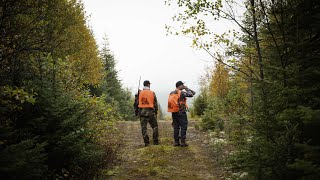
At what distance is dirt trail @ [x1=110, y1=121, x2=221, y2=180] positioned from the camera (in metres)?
7.29

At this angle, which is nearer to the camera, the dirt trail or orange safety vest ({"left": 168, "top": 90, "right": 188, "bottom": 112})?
the dirt trail

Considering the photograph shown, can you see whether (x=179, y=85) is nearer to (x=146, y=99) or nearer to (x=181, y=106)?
(x=181, y=106)

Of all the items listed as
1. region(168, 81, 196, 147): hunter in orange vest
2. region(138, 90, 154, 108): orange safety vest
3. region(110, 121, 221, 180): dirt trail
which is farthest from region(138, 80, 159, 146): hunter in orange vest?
region(110, 121, 221, 180): dirt trail

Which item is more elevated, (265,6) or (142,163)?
(265,6)

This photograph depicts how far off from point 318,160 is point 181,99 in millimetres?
7296

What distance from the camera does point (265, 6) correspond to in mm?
5637

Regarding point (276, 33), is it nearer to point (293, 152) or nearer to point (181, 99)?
point (293, 152)

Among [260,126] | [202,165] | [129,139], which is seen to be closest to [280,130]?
[260,126]

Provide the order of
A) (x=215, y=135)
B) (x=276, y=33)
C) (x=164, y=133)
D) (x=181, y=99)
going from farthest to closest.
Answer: (x=164, y=133)
(x=215, y=135)
(x=181, y=99)
(x=276, y=33)

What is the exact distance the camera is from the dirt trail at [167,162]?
23.9 ft

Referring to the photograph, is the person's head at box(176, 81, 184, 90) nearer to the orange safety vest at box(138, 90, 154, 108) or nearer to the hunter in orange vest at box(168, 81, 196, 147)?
the hunter in orange vest at box(168, 81, 196, 147)

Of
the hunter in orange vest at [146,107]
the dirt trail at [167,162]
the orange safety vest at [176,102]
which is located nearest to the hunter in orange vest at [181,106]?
the orange safety vest at [176,102]

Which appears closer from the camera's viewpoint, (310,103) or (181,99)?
(310,103)

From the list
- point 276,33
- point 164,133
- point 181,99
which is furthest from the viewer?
point 164,133
